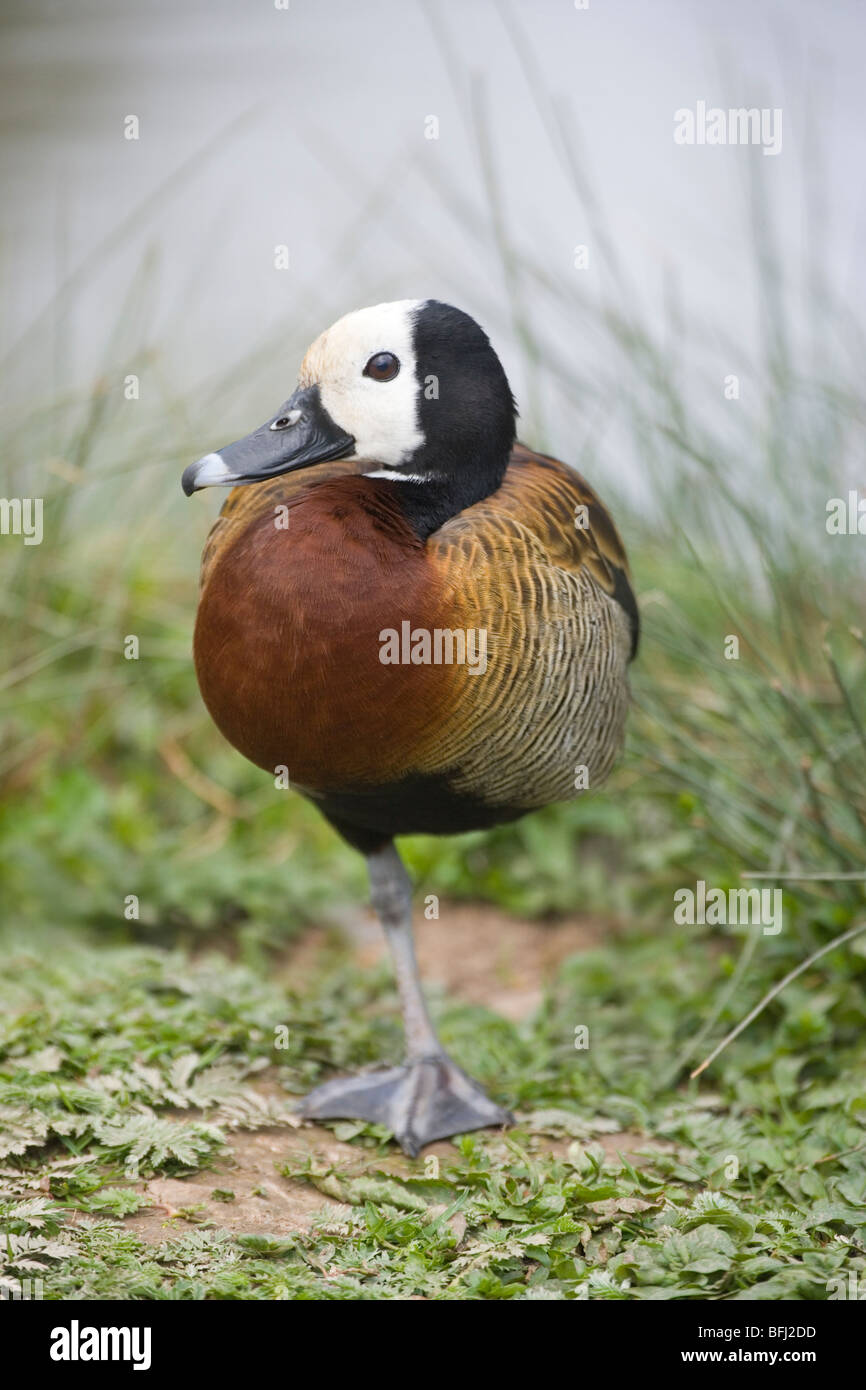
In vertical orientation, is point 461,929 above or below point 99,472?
below

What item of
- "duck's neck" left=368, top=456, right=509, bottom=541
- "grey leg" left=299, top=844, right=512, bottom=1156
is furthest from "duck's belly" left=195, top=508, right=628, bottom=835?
"grey leg" left=299, top=844, right=512, bottom=1156

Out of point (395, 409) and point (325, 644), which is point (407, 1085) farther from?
point (395, 409)

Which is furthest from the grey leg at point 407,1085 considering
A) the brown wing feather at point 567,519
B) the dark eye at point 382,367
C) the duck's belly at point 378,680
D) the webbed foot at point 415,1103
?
the dark eye at point 382,367

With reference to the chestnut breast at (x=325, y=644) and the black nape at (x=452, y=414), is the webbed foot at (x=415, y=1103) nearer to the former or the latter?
the chestnut breast at (x=325, y=644)

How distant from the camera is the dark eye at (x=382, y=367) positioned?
280 centimetres

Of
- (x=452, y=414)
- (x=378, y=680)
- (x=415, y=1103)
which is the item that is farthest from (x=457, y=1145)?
(x=452, y=414)

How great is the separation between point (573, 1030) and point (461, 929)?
2.64 ft

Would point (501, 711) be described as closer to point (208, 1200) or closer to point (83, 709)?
point (208, 1200)

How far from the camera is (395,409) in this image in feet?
9.27

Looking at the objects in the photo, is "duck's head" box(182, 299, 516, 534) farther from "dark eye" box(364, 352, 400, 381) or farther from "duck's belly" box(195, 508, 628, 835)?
"duck's belly" box(195, 508, 628, 835)

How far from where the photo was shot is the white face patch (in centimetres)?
280

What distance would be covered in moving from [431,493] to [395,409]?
0.64ft
